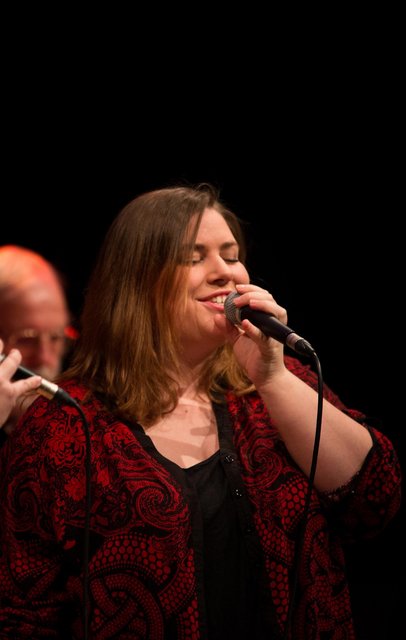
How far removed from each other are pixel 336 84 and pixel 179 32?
642 millimetres

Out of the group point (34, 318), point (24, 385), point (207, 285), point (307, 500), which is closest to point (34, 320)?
→ point (34, 318)

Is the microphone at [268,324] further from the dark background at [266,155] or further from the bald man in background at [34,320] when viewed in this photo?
the dark background at [266,155]

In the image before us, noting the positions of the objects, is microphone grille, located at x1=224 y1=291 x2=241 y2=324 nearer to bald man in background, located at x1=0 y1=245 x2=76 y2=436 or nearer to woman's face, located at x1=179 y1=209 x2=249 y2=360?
woman's face, located at x1=179 y1=209 x2=249 y2=360

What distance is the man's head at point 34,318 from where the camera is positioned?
6.91 ft

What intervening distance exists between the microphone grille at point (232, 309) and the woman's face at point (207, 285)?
53mm

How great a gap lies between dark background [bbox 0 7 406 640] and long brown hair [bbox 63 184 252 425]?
0.68m

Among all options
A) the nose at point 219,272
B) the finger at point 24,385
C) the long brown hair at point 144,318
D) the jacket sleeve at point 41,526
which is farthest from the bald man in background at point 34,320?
the finger at point 24,385

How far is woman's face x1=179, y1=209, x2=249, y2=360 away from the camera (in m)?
1.61

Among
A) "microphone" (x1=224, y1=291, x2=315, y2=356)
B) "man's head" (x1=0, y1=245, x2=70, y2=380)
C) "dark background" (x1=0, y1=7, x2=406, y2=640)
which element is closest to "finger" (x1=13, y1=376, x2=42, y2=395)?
"microphone" (x1=224, y1=291, x2=315, y2=356)

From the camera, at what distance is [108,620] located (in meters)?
1.37

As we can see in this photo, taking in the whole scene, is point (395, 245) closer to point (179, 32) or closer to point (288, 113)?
point (288, 113)

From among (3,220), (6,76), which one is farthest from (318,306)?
(6,76)

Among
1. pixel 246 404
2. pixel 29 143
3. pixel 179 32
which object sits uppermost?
pixel 179 32

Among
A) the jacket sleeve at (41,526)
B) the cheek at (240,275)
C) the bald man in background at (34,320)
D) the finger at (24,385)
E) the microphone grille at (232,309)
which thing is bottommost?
the jacket sleeve at (41,526)
